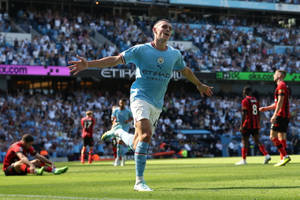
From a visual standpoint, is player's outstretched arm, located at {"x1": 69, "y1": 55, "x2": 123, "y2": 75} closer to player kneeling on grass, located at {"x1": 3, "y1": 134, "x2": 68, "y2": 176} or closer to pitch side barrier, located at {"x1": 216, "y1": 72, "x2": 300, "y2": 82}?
player kneeling on grass, located at {"x1": 3, "y1": 134, "x2": 68, "y2": 176}

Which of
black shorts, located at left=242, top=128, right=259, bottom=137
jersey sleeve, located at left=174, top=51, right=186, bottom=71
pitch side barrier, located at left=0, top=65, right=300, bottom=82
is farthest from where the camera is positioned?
pitch side barrier, located at left=0, top=65, right=300, bottom=82

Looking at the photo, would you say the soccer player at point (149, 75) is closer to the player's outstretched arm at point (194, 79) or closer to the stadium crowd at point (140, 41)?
the player's outstretched arm at point (194, 79)

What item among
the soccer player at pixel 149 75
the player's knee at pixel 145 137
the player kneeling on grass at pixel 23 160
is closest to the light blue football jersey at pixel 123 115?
the player kneeling on grass at pixel 23 160

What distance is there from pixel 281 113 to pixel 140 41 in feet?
A: 95.9

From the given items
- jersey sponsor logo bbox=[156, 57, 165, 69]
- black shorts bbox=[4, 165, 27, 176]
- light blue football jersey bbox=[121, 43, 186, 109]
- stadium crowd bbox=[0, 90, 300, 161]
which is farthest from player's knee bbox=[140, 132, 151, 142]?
stadium crowd bbox=[0, 90, 300, 161]

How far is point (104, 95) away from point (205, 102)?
734 centimetres

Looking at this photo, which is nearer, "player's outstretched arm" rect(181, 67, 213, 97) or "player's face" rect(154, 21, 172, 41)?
"player's face" rect(154, 21, 172, 41)

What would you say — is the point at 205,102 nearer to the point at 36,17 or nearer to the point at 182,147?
the point at 182,147

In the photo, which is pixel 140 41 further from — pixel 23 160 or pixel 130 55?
pixel 130 55

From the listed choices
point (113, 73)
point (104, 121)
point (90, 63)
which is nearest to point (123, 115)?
point (90, 63)

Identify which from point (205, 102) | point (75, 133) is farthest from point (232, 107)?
point (75, 133)

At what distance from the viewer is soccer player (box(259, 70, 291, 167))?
53.1 ft

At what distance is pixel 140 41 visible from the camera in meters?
45.0

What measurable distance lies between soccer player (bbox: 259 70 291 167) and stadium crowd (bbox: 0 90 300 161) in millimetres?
19369
